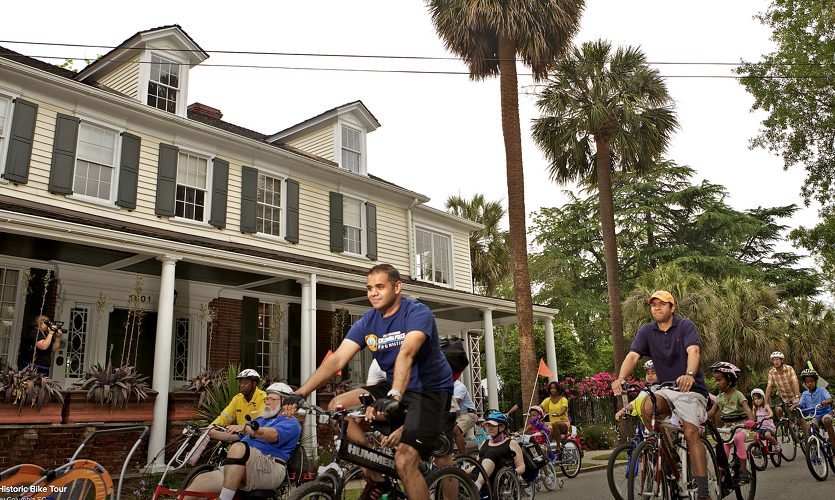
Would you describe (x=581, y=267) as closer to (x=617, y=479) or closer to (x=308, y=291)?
(x=308, y=291)

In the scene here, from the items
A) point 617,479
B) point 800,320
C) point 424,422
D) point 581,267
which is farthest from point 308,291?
point 581,267

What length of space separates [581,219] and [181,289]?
32.8 m

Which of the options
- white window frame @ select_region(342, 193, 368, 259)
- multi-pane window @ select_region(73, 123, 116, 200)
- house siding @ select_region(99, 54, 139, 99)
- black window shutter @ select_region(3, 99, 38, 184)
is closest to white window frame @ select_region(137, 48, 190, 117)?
house siding @ select_region(99, 54, 139, 99)

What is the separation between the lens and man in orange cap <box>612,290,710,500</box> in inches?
219

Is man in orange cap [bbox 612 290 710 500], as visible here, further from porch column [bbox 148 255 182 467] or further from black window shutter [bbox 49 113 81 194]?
black window shutter [bbox 49 113 81 194]

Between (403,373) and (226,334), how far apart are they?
39.4 feet

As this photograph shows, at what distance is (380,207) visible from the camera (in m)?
19.0

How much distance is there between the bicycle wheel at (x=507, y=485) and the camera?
687cm

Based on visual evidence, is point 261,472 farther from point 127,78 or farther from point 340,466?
point 127,78

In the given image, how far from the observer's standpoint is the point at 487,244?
33562 mm

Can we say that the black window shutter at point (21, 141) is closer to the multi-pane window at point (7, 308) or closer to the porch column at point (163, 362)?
the multi-pane window at point (7, 308)

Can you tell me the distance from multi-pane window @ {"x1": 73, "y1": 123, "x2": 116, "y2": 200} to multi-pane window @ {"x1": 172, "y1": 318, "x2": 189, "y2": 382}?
3.29 m

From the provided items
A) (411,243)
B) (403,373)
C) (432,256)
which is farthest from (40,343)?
(432,256)

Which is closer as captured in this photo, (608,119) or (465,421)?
(465,421)
